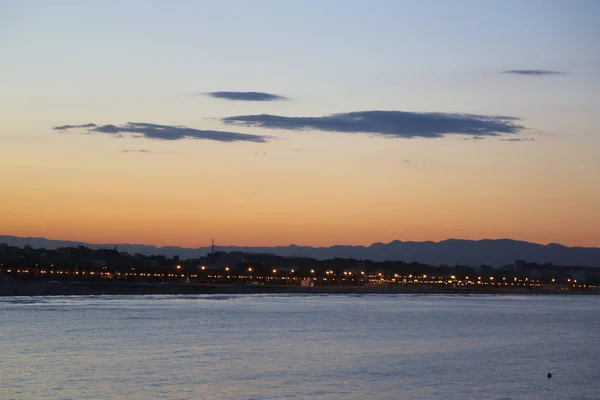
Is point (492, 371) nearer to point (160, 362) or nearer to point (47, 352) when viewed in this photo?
point (160, 362)

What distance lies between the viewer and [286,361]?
173 feet

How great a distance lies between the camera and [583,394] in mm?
41812

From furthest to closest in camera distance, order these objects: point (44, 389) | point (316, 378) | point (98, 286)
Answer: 1. point (98, 286)
2. point (316, 378)
3. point (44, 389)

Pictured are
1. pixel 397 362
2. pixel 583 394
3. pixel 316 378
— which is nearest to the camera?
pixel 583 394

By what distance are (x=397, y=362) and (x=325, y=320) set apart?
1759 inches

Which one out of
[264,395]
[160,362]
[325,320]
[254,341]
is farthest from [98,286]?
[264,395]

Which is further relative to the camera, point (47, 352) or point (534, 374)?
Answer: point (47, 352)

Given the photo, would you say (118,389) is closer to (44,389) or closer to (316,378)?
(44,389)

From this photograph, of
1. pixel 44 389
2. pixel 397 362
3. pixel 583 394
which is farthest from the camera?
pixel 397 362

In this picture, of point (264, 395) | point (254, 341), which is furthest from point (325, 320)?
point (264, 395)

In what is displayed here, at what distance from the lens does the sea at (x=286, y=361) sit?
1609 inches

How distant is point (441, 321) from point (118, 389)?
218ft

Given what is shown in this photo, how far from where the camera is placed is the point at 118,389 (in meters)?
39.8

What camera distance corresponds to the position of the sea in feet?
134
